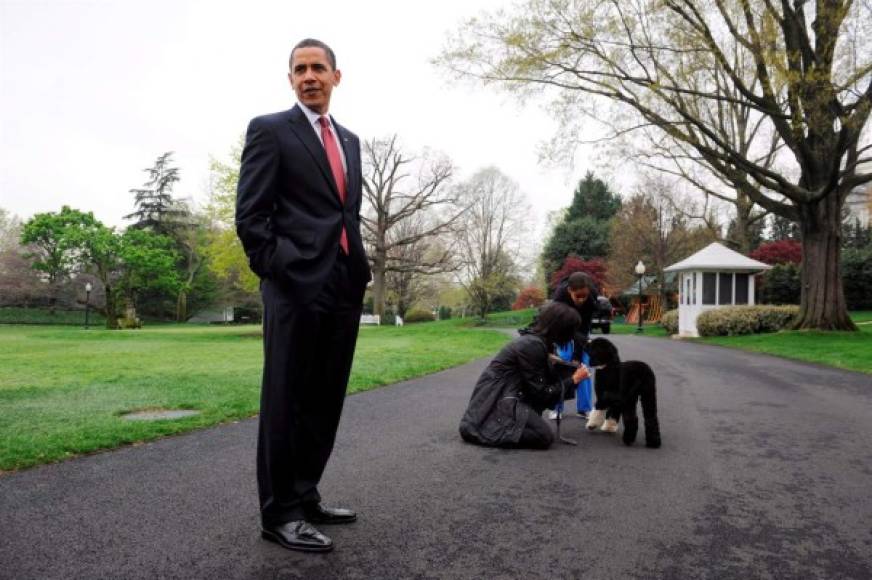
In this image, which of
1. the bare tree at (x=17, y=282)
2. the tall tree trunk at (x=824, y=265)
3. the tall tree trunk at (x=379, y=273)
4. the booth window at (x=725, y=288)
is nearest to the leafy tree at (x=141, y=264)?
the bare tree at (x=17, y=282)

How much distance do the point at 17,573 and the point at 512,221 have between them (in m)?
46.4

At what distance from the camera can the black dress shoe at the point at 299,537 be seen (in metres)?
2.77

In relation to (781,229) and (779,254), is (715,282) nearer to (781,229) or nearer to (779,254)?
(779,254)

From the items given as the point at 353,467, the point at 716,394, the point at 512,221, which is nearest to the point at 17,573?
the point at 353,467

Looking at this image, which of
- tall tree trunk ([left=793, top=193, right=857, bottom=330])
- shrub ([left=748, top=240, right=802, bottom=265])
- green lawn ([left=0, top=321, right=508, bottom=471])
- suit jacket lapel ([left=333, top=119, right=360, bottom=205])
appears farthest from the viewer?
shrub ([left=748, top=240, right=802, bottom=265])

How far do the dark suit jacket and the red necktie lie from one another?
1.1 inches

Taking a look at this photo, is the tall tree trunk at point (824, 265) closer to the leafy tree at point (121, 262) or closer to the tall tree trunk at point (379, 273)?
the tall tree trunk at point (379, 273)

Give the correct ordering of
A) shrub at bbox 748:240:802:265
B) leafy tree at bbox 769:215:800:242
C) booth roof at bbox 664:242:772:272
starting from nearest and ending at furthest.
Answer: booth roof at bbox 664:242:772:272 < shrub at bbox 748:240:802:265 < leafy tree at bbox 769:215:800:242

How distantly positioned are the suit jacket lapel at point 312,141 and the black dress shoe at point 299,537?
1.55 meters

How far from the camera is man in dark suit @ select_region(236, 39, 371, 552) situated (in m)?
2.83

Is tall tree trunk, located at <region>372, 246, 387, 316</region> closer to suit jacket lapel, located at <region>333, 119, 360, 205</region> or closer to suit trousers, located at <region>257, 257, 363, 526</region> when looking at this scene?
suit jacket lapel, located at <region>333, 119, 360, 205</region>

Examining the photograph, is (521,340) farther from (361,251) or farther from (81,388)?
(81,388)

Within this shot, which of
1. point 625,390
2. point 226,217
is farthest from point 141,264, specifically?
point 625,390

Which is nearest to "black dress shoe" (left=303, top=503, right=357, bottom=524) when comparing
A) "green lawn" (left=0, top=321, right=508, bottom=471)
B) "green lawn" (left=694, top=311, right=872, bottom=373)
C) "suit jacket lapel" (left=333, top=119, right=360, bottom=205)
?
"suit jacket lapel" (left=333, top=119, right=360, bottom=205)
